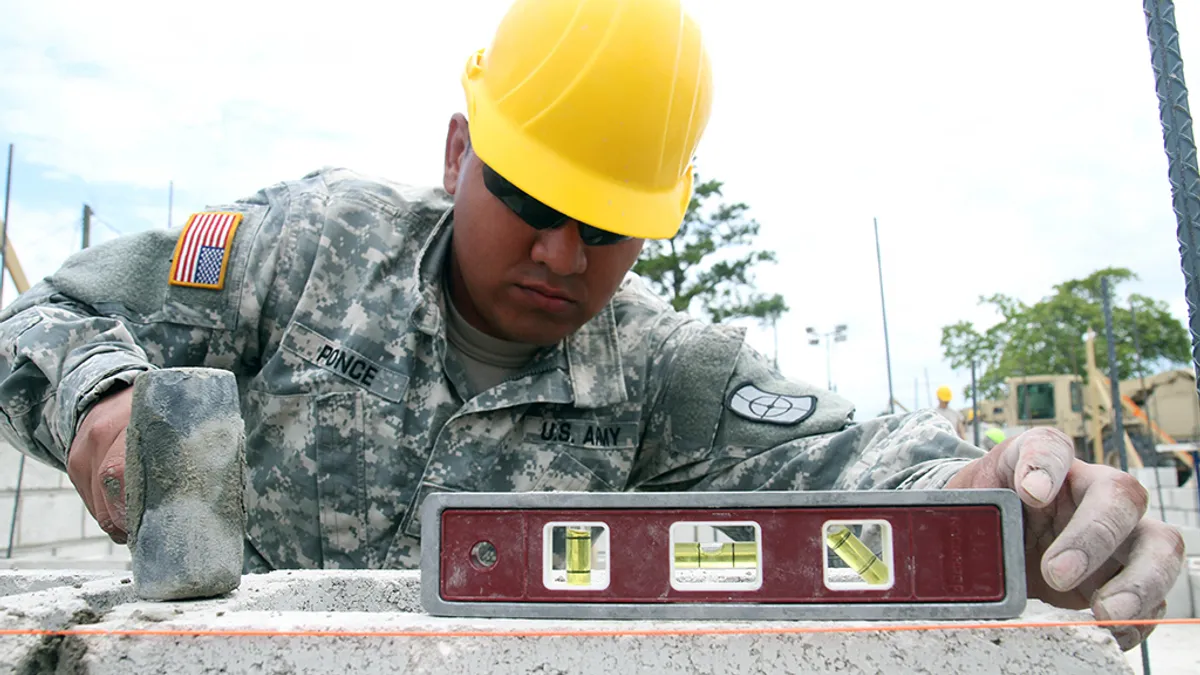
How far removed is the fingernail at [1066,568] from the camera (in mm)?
977

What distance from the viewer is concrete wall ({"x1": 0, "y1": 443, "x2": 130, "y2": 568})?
5.99 metres

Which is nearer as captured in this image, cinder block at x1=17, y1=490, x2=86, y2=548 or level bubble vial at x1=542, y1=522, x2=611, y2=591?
level bubble vial at x1=542, y1=522, x2=611, y2=591

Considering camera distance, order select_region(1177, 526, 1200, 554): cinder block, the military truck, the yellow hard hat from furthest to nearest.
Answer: the military truck < select_region(1177, 526, 1200, 554): cinder block < the yellow hard hat

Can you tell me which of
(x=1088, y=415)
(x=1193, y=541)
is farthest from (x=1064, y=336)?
(x=1193, y=541)

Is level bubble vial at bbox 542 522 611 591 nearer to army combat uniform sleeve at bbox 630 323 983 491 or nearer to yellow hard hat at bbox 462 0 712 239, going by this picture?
army combat uniform sleeve at bbox 630 323 983 491

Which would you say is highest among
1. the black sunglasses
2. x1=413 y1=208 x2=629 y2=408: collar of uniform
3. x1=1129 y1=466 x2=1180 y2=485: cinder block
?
the black sunglasses

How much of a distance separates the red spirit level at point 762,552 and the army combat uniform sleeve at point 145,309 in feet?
3.67

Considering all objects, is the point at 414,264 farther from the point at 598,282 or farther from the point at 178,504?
the point at 178,504

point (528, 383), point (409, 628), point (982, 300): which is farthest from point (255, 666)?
point (982, 300)

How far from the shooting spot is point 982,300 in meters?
37.8

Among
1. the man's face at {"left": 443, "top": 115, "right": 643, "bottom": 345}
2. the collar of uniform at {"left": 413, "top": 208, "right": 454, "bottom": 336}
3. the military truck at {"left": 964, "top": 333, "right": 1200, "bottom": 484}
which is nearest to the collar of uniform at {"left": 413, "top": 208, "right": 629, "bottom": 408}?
the collar of uniform at {"left": 413, "top": 208, "right": 454, "bottom": 336}

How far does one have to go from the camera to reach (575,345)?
241 cm

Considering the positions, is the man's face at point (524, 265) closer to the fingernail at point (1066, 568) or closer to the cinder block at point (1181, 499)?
the fingernail at point (1066, 568)

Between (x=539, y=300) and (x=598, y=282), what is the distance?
142 millimetres
